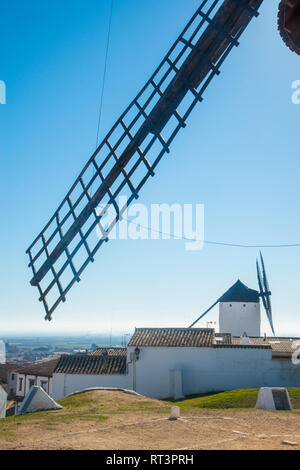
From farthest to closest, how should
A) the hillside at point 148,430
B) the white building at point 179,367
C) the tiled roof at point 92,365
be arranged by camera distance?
the tiled roof at point 92,365, the white building at point 179,367, the hillside at point 148,430

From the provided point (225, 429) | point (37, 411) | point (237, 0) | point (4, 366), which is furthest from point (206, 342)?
point (4, 366)

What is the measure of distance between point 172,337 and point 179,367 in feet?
5.71

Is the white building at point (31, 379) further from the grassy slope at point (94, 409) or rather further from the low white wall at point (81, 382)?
the grassy slope at point (94, 409)

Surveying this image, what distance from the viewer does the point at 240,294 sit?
35688 millimetres

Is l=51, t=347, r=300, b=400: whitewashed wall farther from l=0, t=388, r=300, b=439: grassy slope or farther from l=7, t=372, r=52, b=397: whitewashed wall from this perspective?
l=7, t=372, r=52, b=397: whitewashed wall

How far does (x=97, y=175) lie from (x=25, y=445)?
5.04m

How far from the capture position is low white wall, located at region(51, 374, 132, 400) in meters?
21.5

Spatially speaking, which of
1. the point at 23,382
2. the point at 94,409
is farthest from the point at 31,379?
the point at 94,409

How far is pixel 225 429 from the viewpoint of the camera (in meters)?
8.14

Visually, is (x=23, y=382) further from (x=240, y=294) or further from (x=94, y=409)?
(x=94, y=409)

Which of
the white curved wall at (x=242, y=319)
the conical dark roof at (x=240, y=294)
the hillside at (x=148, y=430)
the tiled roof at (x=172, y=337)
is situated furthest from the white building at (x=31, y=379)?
the hillside at (x=148, y=430)

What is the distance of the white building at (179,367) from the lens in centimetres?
1988

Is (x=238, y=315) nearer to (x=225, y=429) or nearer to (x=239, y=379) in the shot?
(x=239, y=379)

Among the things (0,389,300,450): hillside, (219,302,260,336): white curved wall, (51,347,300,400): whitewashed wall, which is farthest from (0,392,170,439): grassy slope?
(219,302,260,336): white curved wall
